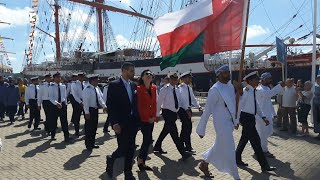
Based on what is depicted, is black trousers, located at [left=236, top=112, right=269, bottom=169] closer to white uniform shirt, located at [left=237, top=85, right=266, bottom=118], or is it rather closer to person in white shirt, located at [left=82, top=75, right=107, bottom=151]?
white uniform shirt, located at [left=237, top=85, right=266, bottom=118]

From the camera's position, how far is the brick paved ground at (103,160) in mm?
6414

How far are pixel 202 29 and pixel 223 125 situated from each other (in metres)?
2.55

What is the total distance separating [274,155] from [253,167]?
132cm

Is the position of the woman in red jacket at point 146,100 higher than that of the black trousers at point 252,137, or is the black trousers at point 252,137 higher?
the woman in red jacket at point 146,100

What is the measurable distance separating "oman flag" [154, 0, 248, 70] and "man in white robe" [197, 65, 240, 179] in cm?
170

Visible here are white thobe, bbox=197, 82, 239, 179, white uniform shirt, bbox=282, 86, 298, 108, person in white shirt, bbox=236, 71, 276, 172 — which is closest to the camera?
white thobe, bbox=197, 82, 239, 179

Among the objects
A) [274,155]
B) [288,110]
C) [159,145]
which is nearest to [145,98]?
[159,145]

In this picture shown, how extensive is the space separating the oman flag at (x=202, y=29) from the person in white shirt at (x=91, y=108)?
2095mm

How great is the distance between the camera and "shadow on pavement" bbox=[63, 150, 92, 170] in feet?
23.1

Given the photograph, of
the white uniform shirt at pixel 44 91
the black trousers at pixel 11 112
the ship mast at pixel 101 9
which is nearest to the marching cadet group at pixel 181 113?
the white uniform shirt at pixel 44 91

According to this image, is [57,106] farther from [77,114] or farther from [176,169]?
[176,169]

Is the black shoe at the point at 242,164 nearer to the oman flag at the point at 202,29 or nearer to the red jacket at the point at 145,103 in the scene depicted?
the red jacket at the point at 145,103

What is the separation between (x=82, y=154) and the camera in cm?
825

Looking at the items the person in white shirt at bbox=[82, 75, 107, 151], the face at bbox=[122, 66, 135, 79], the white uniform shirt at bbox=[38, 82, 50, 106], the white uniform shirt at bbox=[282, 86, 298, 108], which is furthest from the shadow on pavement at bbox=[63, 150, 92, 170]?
the white uniform shirt at bbox=[282, 86, 298, 108]
